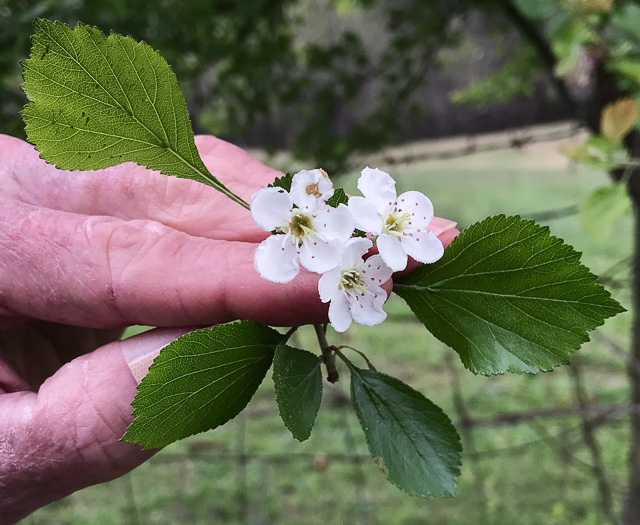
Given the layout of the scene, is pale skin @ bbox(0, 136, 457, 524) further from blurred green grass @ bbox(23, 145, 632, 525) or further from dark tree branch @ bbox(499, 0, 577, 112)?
dark tree branch @ bbox(499, 0, 577, 112)

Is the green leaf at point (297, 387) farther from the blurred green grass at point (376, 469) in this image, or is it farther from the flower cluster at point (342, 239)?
the blurred green grass at point (376, 469)

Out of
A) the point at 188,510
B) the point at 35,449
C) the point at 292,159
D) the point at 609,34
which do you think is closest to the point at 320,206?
the point at 35,449

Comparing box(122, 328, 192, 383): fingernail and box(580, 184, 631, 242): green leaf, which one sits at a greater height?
box(580, 184, 631, 242): green leaf

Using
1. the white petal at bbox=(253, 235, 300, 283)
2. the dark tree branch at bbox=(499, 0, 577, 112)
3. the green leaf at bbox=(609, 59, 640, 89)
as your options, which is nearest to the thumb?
the white petal at bbox=(253, 235, 300, 283)

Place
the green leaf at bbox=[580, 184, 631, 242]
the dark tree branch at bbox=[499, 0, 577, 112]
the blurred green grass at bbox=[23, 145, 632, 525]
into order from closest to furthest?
the green leaf at bbox=[580, 184, 631, 242] < the dark tree branch at bbox=[499, 0, 577, 112] < the blurred green grass at bbox=[23, 145, 632, 525]

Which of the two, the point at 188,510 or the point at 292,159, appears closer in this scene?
the point at 292,159

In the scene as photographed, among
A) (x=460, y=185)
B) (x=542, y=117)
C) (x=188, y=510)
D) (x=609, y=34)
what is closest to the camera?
(x=609, y=34)

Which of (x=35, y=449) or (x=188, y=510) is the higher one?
(x=188, y=510)

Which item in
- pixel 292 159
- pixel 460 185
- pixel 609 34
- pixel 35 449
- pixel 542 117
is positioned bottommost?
pixel 35 449

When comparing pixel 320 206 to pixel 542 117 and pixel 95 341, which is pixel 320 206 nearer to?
pixel 95 341
